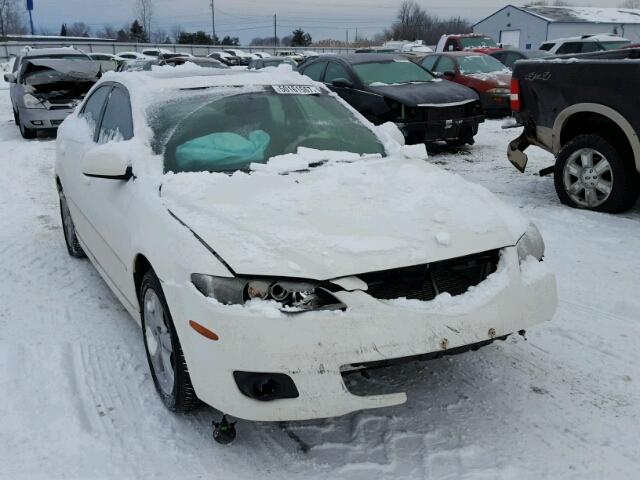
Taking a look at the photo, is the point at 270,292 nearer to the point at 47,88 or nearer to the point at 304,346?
the point at 304,346

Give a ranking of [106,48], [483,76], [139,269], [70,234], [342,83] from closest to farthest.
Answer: [139,269], [70,234], [342,83], [483,76], [106,48]

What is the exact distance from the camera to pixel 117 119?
433 centimetres

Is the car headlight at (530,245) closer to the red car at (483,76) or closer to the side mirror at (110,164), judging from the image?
the side mirror at (110,164)

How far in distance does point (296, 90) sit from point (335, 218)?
1.73 meters

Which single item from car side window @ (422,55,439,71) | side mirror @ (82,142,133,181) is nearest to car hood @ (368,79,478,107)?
car side window @ (422,55,439,71)

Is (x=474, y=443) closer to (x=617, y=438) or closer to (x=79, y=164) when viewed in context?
(x=617, y=438)

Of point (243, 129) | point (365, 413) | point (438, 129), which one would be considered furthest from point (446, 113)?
point (365, 413)

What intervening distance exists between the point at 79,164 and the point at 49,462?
250cm

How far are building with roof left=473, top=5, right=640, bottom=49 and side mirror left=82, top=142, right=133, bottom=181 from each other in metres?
52.1

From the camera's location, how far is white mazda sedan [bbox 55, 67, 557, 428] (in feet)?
8.65

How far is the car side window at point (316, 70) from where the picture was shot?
38.1 ft

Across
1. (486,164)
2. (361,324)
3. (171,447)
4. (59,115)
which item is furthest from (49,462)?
(59,115)

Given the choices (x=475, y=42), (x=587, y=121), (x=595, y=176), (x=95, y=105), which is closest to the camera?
(x=95, y=105)

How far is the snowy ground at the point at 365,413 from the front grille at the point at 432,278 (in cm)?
67
